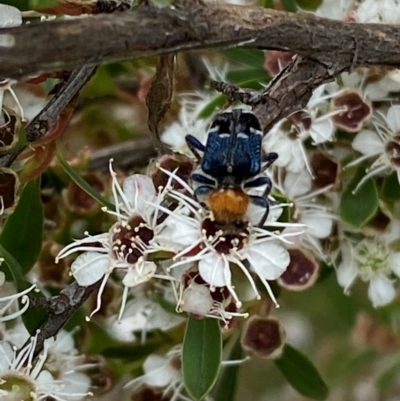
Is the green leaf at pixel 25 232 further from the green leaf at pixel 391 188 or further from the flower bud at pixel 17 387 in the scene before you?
the green leaf at pixel 391 188

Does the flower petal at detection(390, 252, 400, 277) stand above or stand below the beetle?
below

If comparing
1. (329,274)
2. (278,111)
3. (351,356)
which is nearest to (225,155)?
(278,111)

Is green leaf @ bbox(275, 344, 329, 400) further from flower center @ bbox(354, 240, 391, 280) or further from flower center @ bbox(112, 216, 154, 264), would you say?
flower center @ bbox(112, 216, 154, 264)

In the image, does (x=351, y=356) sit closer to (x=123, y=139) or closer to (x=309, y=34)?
(x=123, y=139)

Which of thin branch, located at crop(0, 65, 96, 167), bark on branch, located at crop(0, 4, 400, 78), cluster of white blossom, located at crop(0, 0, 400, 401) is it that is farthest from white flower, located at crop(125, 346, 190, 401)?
bark on branch, located at crop(0, 4, 400, 78)

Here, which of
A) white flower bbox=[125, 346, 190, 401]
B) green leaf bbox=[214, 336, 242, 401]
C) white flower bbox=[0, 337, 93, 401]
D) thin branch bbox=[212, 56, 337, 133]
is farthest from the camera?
green leaf bbox=[214, 336, 242, 401]

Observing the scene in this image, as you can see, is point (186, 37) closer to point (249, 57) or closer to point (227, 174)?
point (227, 174)

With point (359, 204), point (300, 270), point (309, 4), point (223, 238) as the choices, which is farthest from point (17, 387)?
point (309, 4)
